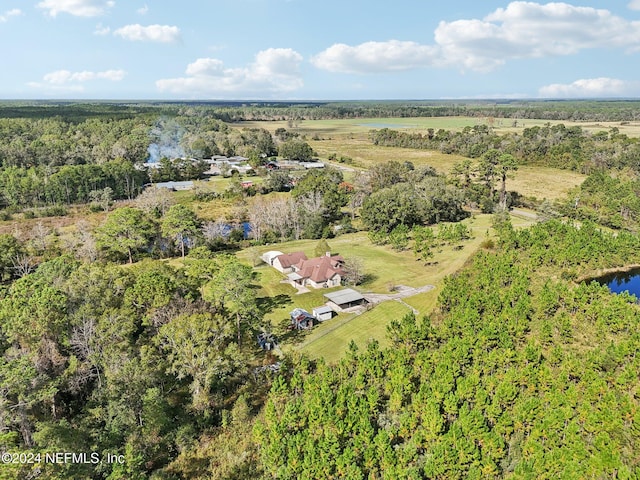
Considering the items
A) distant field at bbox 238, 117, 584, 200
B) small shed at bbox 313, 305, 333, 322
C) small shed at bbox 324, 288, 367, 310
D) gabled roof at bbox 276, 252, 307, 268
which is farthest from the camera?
distant field at bbox 238, 117, 584, 200

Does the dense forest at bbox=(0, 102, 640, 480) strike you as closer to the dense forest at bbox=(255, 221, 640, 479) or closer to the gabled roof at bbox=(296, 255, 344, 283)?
the dense forest at bbox=(255, 221, 640, 479)

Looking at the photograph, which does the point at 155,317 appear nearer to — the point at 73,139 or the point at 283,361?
the point at 283,361

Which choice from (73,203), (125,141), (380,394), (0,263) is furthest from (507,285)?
(125,141)

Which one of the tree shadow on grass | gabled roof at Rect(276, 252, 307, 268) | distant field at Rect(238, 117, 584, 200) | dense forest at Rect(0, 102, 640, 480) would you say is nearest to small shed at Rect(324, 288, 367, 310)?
dense forest at Rect(0, 102, 640, 480)

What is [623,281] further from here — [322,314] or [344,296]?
[322,314]

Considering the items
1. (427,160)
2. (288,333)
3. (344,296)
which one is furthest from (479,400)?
(427,160)

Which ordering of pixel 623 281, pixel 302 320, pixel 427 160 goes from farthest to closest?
pixel 427 160
pixel 623 281
pixel 302 320

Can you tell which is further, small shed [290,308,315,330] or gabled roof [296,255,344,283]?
gabled roof [296,255,344,283]

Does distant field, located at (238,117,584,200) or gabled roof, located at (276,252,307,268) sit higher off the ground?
distant field, located at (238,117,584,200)
